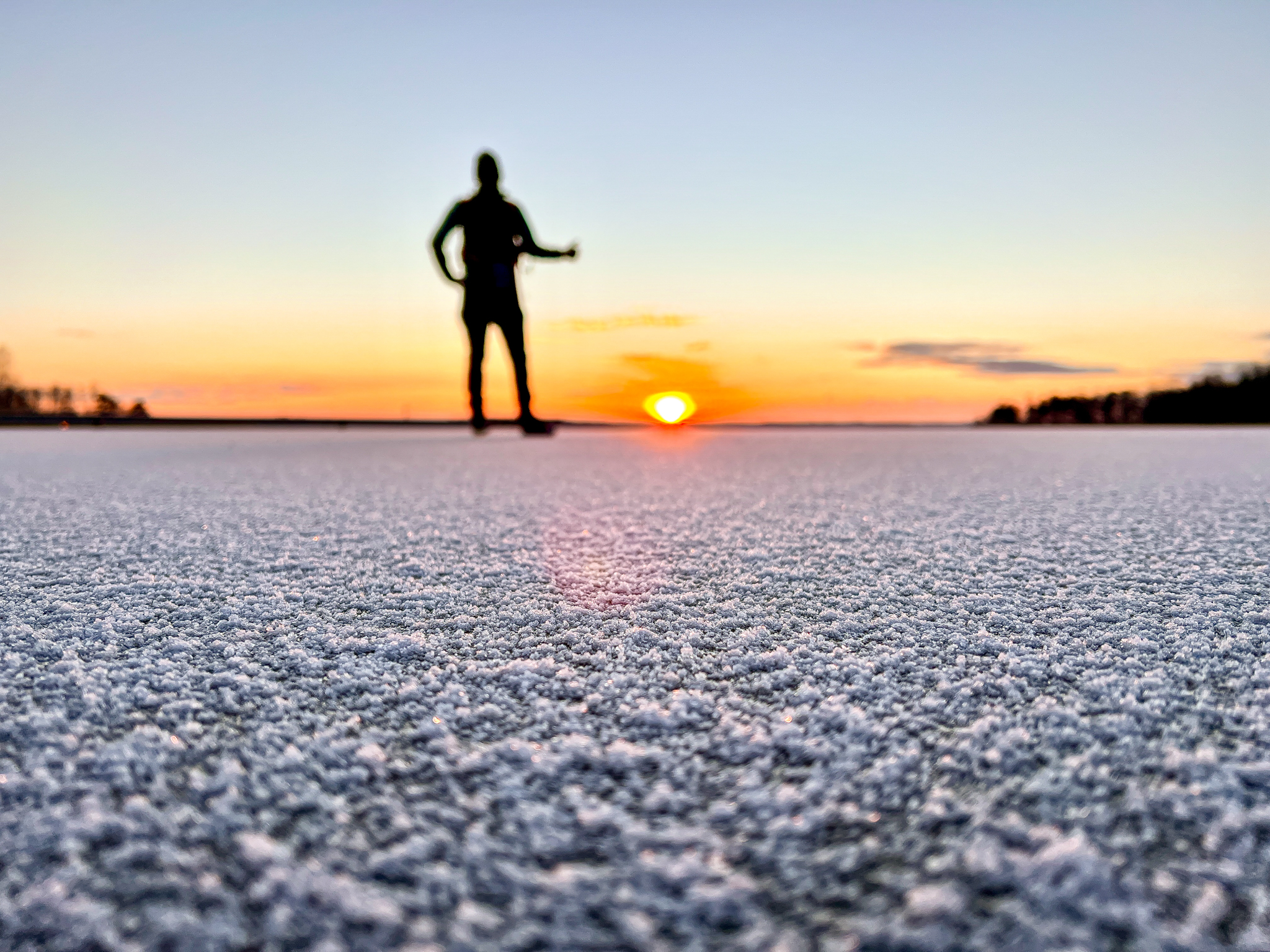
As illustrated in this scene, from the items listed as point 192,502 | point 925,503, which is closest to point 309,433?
point 192,502

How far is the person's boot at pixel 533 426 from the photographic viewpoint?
6.00 metres

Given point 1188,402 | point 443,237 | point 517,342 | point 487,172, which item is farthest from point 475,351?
point 1188,402

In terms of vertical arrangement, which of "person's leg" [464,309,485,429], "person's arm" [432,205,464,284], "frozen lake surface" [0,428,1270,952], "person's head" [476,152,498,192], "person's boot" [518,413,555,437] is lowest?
"frozen lake surface" [0,428,1270,952]

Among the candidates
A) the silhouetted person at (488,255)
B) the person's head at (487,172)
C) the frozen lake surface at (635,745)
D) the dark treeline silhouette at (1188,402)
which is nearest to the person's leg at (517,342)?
the silhouetted person at (488,255)

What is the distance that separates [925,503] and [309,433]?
7275 millimetres

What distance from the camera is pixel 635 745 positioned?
0.72 meters

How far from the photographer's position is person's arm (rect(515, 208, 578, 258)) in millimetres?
4926

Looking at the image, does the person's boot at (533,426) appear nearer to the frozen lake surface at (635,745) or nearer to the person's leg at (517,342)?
the person's leg at (517,342)

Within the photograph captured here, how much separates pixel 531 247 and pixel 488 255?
29cm

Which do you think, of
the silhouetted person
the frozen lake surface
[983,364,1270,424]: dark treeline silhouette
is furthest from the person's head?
[983,364,1270,424]: dark treeline silhouette

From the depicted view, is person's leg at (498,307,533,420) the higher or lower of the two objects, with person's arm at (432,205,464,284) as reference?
lower

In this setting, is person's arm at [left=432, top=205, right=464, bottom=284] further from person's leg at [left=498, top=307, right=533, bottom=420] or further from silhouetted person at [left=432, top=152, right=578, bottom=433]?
person's leg at [left=498, top=307, right=533, bottom=420]

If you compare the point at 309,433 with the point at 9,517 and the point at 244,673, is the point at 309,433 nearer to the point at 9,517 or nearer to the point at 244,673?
the point at 9,517

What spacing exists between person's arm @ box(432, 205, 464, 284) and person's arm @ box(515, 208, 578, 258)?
380 mm
